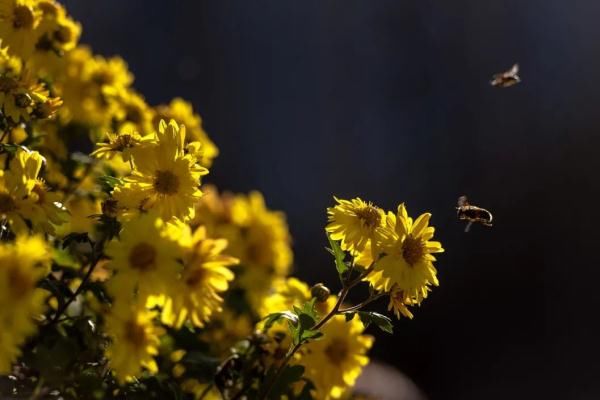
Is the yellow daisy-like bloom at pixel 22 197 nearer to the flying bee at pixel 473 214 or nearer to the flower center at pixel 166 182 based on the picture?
the flower center at pixel 166 182

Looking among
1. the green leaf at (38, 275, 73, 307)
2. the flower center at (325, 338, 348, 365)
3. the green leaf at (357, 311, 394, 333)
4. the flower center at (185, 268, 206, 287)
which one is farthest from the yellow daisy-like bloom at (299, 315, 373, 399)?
the green leaf at (38, 275, 73, 307)

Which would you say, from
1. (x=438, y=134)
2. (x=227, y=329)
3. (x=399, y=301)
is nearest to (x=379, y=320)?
(x=399, y=301)

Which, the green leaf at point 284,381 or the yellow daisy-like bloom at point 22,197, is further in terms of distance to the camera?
the green leaf at point 284,381

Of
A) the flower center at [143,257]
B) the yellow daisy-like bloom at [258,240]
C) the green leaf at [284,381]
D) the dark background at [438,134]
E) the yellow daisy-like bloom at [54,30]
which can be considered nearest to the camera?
the flower center at [143,257]

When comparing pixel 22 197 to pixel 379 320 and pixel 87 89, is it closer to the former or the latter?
pixel 379 320

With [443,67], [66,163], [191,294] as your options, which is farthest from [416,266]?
[443,67]

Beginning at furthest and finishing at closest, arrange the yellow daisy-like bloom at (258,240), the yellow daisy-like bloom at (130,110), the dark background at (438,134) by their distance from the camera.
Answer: the dark background at (438,134)
the yellow daisy-like bloom at (258,240)
the yellow daisy-like bloom at (130,110)

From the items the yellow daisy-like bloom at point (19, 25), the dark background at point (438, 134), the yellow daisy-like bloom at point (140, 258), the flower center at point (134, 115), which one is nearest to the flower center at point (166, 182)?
the yellow daisy-like bloom at point (140, 258)

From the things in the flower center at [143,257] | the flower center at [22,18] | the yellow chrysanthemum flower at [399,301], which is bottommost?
the flower center at [143,257]

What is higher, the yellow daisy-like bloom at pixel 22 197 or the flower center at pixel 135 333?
the yellow daisy-like bloom at pixel 22 197
